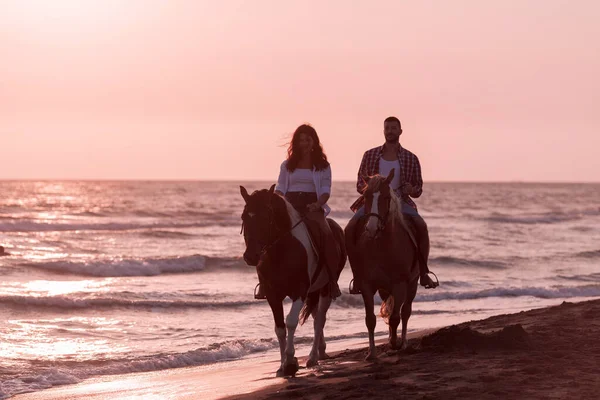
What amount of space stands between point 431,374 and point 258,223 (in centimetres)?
229

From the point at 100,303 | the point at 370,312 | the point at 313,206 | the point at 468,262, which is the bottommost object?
the point at 468,262

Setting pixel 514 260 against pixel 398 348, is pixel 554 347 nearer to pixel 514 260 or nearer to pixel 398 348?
pixel 398 348

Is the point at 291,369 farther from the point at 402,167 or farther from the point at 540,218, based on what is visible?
the point at 540,218

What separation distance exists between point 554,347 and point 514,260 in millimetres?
25502

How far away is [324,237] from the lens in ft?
36.9

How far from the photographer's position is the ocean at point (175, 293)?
15102 millimetres

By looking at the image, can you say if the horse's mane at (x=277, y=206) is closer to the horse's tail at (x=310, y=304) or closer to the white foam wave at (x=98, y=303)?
the horse's tail at (x=310, y=304)

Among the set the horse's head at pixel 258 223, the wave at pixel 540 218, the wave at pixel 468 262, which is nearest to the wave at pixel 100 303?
the horse's head at pixel 258 223

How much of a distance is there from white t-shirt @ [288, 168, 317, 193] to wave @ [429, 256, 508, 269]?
916 inches

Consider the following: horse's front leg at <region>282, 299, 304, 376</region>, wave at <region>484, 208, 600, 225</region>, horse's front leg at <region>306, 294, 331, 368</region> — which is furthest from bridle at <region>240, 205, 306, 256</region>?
wave at <region>484, 208, 600, 225</region>

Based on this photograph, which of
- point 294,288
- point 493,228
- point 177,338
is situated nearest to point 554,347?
point 294,288

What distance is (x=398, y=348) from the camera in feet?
39.8

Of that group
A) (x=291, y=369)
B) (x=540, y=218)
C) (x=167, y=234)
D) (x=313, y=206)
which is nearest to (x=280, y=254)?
(x=313, y=206)

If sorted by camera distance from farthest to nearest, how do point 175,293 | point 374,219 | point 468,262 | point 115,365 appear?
point 468,262 → point 175,293 → point 115,365 → point 374,219
